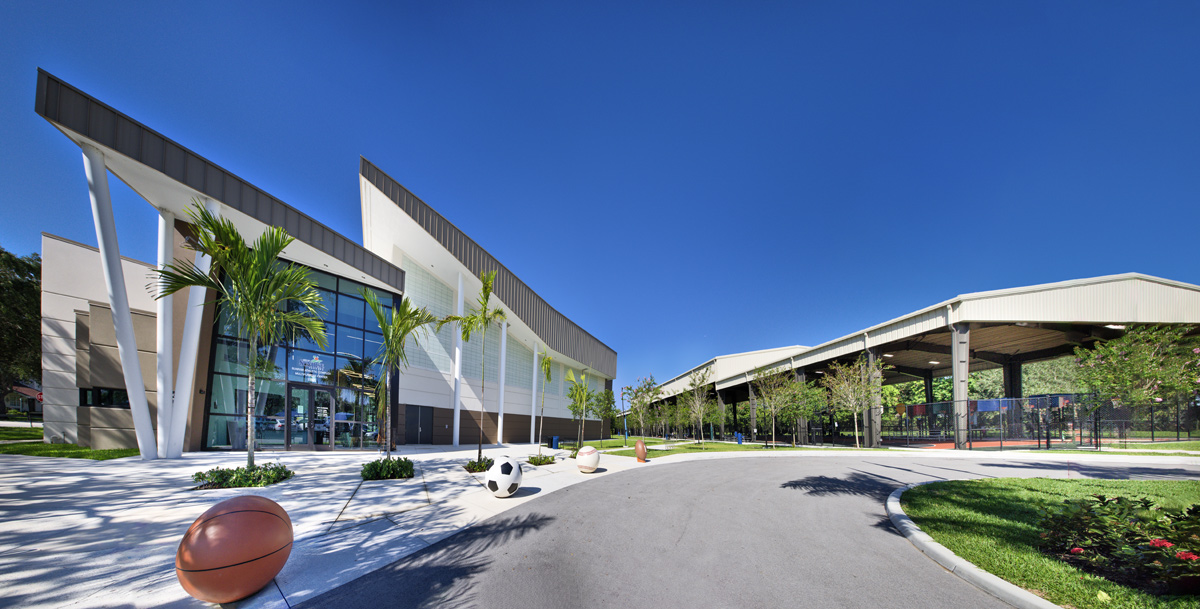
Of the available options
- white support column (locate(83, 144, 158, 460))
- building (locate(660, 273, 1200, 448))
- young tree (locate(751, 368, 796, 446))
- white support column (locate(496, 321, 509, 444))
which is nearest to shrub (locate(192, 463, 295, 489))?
white support column (locate(83, 144, 158, 460))

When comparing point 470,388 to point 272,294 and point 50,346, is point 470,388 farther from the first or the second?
point 50,346

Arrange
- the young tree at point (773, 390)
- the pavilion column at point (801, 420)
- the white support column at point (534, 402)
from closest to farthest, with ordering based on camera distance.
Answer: the white support column at point (534, 402), the young tree at point (773, 390), the pavilion column at point (801, 420)

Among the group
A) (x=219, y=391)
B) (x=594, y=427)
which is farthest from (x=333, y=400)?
(x=594, y=427)

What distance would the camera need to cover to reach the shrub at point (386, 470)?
1219 centimetres

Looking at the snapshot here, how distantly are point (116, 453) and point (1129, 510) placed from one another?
24.9 metres

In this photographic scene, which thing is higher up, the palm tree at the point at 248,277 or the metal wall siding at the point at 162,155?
the metal wall siding at the point at 162,155

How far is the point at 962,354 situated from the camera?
26172mm

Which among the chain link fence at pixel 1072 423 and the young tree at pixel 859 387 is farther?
the young tree at pixel 859 387

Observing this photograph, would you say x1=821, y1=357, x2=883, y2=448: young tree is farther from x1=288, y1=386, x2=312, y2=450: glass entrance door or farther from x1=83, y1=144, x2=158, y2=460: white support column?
x1=83, y1=144, x2=158, y2=460: white support column

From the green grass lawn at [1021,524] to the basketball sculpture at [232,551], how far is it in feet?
26.7

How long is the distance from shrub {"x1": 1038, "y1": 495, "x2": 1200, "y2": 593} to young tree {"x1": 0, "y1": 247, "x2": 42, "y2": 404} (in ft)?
149

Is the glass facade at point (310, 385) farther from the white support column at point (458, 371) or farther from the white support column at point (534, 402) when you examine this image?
the white support column at point (534, 402)

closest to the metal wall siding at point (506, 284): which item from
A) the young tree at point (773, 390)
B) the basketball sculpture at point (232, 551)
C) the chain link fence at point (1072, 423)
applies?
the young tree at point (773, 390)

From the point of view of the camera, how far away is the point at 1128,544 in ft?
16.9
